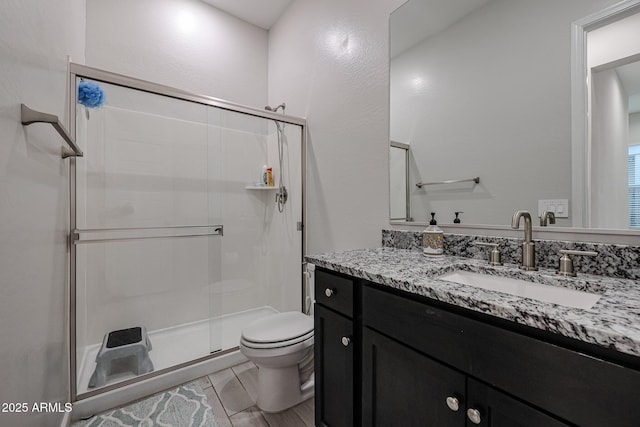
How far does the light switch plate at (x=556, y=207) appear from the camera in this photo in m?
0.97

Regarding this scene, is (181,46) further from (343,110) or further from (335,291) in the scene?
(335,291)

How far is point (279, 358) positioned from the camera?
141 cm

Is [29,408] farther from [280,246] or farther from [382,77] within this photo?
[382,77]

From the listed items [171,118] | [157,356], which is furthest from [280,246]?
[171,118]

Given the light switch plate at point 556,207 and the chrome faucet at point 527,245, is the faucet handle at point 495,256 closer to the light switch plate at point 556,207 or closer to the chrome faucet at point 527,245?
the chrome faucet at point 527,245

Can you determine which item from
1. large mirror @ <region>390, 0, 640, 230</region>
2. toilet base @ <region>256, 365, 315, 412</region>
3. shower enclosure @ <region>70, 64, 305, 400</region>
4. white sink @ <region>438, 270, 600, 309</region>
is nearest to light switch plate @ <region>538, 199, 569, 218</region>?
large mirror @ <region>390, 0, 640, 230</region>

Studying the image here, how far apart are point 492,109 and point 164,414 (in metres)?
2.11

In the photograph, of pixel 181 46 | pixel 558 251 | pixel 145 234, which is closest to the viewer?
pixel 558 251

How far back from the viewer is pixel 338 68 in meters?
1.87

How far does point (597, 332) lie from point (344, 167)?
1.48m

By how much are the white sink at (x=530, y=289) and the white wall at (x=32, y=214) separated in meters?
1.23

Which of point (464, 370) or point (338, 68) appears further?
point (338, 68)

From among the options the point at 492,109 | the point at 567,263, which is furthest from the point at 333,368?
the point at 492,109

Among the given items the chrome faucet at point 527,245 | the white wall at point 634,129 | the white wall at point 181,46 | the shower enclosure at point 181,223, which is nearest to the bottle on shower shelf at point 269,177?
the shower enclosure at point 181,223
